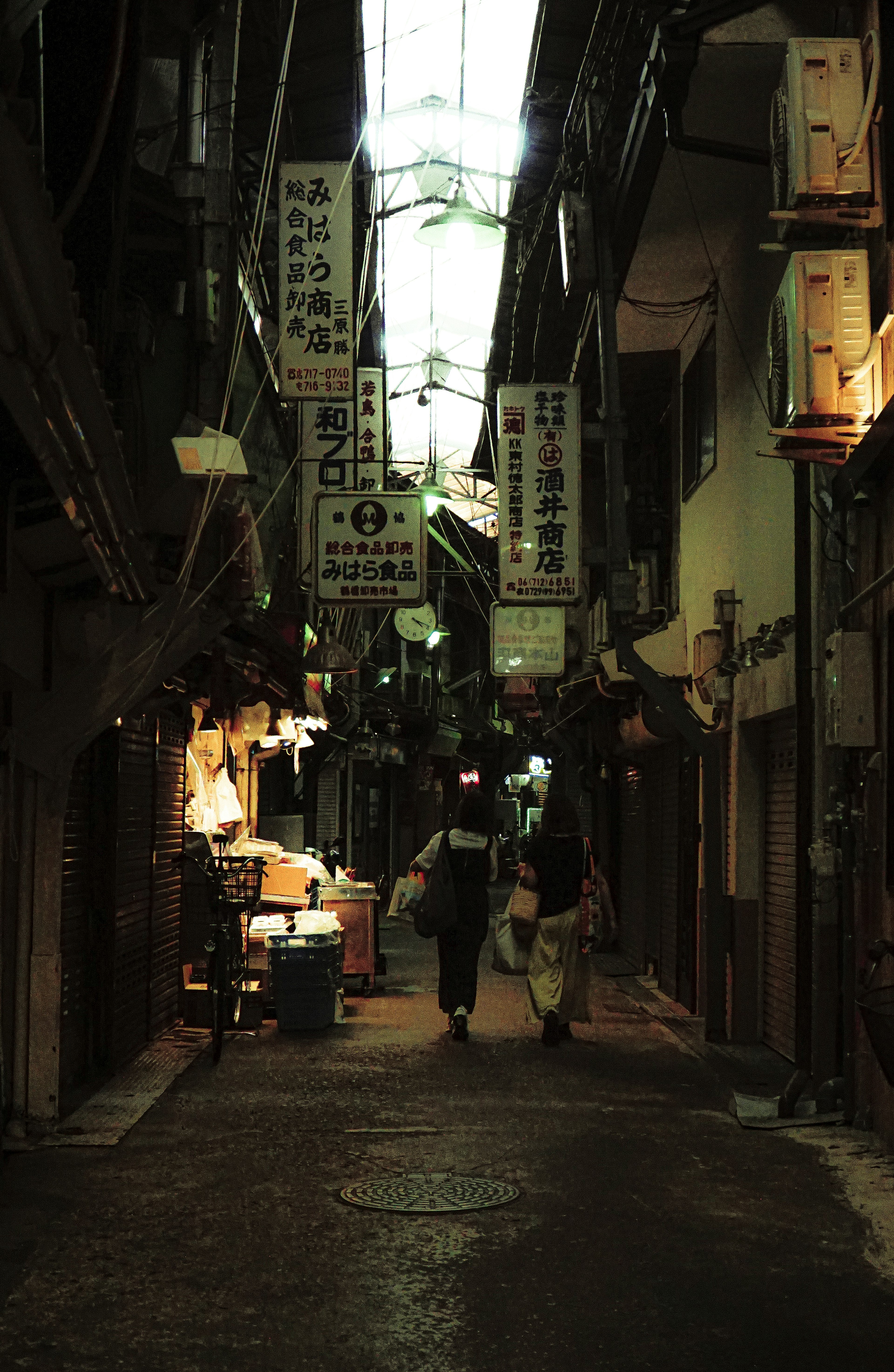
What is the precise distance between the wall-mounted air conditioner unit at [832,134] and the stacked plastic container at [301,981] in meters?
A: 7.86

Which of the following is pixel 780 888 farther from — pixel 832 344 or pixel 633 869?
pixel 633 869

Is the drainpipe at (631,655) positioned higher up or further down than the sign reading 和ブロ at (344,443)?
further down

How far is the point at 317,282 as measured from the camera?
43.9 feet

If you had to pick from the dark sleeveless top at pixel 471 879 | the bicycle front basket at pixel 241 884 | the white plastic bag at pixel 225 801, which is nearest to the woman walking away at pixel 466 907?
the dark sleeveless top at pixel 471 879

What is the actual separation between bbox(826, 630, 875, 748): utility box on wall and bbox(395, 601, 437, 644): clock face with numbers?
22.8 meters

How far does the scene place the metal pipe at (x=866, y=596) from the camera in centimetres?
806

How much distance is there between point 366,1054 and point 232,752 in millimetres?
6252

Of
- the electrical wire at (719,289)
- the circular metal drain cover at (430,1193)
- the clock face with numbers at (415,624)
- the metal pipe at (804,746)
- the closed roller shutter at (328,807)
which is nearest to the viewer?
the circular metal drain cover at (430,1193)

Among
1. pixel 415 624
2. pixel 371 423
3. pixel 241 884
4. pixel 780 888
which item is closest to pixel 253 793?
pixel 371 423

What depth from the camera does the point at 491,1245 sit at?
664 centimetres

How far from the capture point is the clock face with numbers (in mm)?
31875

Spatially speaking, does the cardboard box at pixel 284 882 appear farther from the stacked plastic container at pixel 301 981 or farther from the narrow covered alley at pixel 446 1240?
the narrow covered alley at pixel 446 1240

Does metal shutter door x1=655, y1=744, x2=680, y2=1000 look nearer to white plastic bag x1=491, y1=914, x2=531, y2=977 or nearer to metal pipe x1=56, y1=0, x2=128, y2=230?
white plastic bag x1=491, y1=914, x2=531, y2=977

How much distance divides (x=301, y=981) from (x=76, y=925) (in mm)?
3650
